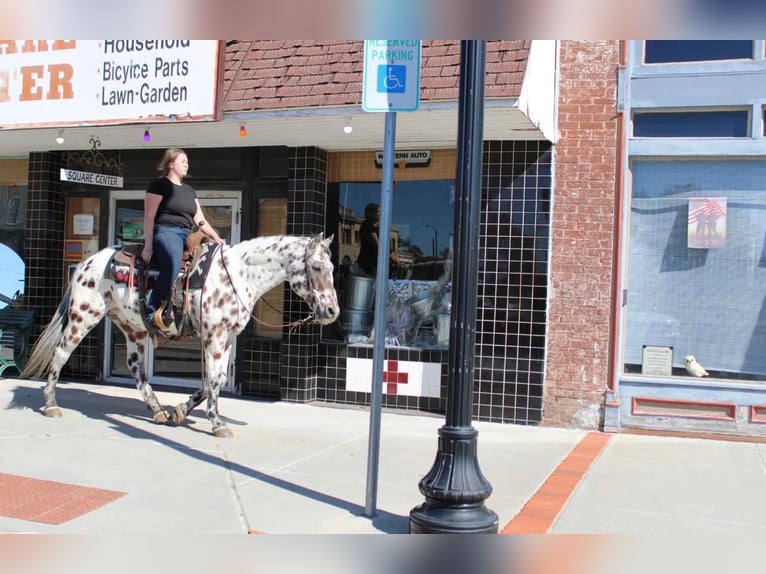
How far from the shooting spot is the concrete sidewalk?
17.2ft

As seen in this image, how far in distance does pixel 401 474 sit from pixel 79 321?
4162 millimetres

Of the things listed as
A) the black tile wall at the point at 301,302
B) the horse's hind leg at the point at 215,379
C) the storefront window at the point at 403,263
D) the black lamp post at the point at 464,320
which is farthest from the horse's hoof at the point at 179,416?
the black lamp post at the point at 464,320

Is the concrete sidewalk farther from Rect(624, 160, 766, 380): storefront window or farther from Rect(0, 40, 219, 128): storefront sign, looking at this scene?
Rect(0, 40, 219, 128): storefront sign

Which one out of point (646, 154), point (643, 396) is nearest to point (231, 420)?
point (643, 396)

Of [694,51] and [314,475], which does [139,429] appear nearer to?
[314,475]

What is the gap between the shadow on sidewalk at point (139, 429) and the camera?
5371 mm

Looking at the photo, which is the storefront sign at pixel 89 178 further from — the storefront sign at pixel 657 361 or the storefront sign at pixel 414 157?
the storefront sign at pixel 657 361

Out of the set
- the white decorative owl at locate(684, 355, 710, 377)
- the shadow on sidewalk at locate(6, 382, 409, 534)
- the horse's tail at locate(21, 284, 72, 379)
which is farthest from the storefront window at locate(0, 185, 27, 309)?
the white decorative owl at locate(684, 355, 710, 377)

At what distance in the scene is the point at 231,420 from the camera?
8477mm

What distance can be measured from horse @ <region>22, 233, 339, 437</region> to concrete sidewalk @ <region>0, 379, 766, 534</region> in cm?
53

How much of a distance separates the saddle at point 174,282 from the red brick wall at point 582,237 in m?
3.98

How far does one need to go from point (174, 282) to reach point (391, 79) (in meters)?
3.49
